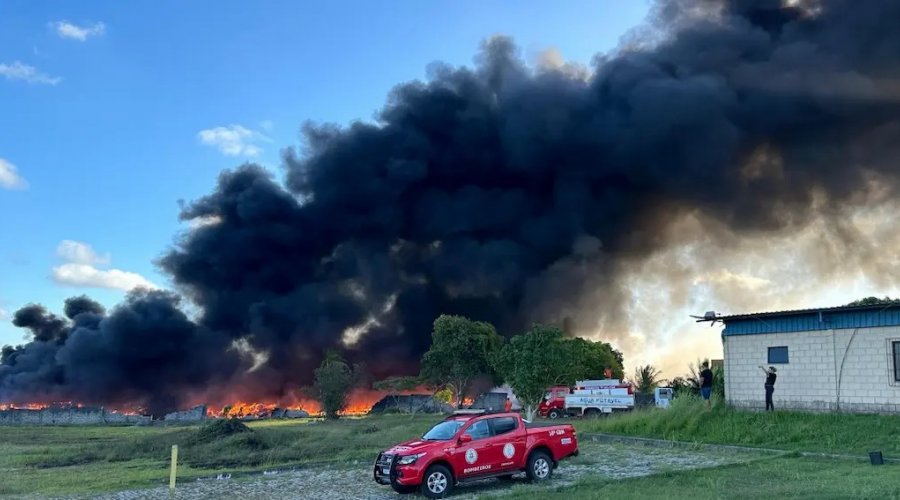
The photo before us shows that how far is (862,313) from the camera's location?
22859mm

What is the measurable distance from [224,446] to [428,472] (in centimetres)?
1734

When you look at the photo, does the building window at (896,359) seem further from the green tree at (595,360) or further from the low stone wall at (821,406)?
the green tree at (595,360)

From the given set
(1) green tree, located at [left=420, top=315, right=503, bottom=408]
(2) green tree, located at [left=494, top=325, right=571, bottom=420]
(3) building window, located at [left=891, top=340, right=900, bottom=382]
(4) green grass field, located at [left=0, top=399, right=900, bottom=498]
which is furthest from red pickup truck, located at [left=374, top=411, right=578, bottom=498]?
(1) green tree, located at [left=420, top=315, right=503, bottom=408]

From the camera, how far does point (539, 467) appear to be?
15555 mm

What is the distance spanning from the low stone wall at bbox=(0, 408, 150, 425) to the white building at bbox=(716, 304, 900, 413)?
5084 centimetres

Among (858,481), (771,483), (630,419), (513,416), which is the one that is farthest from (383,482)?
(630,419)

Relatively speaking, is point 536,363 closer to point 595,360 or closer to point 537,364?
point 537,364

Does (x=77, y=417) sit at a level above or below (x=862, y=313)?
below

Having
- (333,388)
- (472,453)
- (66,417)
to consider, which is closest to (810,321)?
(472,453)

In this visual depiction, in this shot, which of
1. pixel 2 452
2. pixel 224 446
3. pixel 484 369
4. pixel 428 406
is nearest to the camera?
pixel 224 446

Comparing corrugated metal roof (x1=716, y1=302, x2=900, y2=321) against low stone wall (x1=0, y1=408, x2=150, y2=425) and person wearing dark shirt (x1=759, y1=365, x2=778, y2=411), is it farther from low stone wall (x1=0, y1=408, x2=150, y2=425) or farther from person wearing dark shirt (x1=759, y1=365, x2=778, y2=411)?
low stone wall (x1=0, y1=408, x2=150, y2=425)

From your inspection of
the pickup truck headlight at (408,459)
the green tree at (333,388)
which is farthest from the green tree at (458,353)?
the pickup truck headlight at (408,459)

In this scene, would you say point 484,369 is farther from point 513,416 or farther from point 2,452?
point 513,416

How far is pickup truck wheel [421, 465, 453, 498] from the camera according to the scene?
46.2 feet
